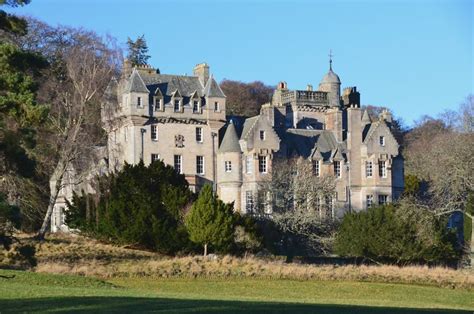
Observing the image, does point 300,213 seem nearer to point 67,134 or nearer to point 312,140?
point 312,140

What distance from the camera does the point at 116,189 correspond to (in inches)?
2318

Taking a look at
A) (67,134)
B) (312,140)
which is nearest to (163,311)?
(67,134)

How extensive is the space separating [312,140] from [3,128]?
138 feet

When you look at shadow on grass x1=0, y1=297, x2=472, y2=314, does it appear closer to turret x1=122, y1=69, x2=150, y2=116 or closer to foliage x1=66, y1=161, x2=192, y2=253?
foliage x1=66, y1=161, x2=192, y2=253

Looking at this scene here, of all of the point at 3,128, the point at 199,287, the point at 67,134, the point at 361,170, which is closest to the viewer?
the point at 3,128

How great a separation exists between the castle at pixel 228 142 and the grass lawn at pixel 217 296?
886 inches

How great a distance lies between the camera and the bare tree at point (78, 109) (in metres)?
55.6

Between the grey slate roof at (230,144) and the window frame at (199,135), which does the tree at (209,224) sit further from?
the window frame at (199,135)

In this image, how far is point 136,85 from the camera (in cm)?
6775

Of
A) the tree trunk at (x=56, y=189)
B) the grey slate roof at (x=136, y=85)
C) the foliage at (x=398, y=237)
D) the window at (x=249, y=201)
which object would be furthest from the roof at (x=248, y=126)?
the tree trunk at (x=56, y=189)

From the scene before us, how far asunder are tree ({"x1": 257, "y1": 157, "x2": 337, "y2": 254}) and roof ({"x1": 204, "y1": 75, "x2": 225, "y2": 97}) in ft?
19.2

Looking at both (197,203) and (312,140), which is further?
(312,140)

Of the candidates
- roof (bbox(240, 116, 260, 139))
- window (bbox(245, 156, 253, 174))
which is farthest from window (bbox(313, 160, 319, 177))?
roof (bbox(240, 116, 260, 139))

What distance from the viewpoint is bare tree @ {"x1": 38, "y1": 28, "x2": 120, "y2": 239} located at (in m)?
55.6
